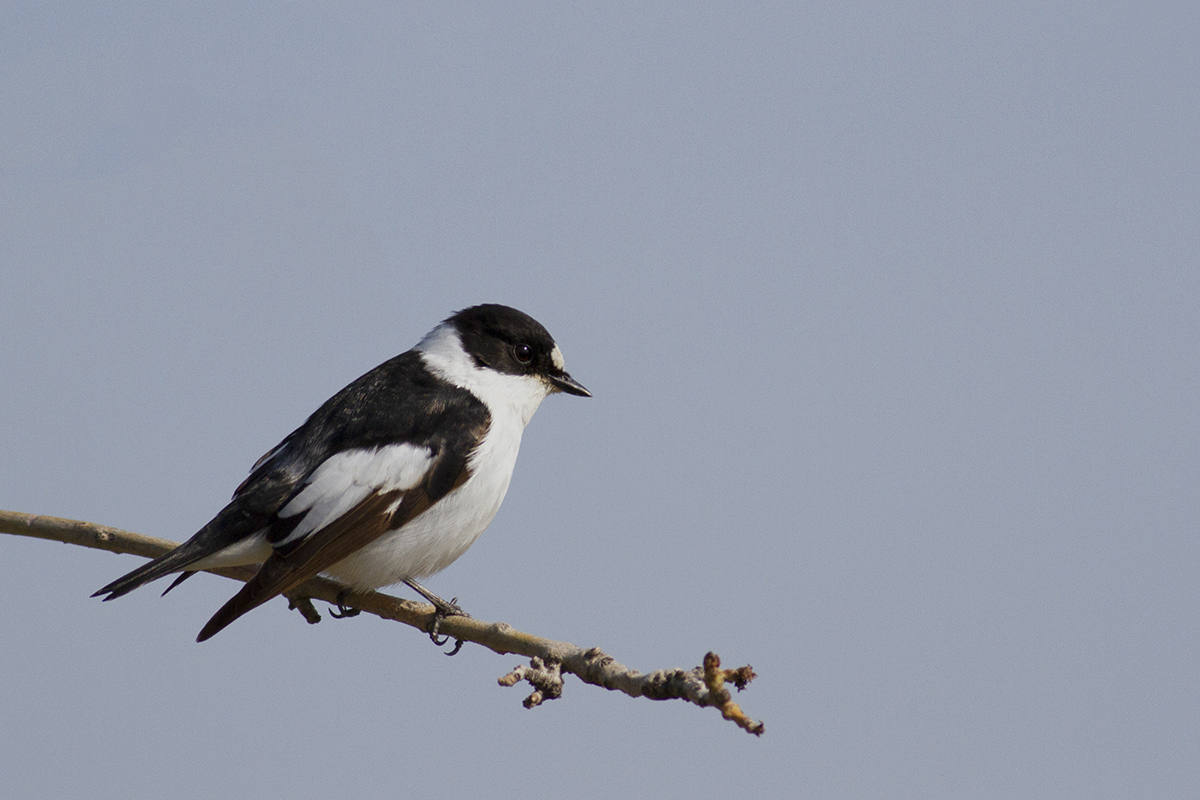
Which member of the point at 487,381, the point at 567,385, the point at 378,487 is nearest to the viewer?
the point at 378,487

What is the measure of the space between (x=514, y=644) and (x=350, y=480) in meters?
1.54

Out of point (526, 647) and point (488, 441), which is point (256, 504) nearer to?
point (488, 441)

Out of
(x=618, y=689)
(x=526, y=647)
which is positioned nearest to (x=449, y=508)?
(x=526, y=647)

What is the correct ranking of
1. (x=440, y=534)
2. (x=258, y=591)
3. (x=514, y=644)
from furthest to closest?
(x=440, y=534), (x=258, y=591), (x=514, y=644)

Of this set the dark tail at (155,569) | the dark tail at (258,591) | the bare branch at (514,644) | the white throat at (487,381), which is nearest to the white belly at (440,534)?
the bare branch at (514,644)

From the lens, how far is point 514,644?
3.84 m

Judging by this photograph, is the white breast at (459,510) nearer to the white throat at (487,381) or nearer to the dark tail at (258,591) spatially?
the white throat at (487,381)

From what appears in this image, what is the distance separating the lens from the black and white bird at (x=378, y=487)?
15.7 feet

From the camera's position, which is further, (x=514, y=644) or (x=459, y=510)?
(x=459, y=510)

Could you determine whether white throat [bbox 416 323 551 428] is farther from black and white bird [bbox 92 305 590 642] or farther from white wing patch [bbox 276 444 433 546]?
white wing patch [bbox 276 444 433 546]

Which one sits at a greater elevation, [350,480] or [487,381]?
[487,381]

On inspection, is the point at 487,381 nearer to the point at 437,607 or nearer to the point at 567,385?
the point at 567,385

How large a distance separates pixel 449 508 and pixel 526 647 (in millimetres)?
1549

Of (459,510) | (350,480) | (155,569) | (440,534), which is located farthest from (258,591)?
(459,510)
